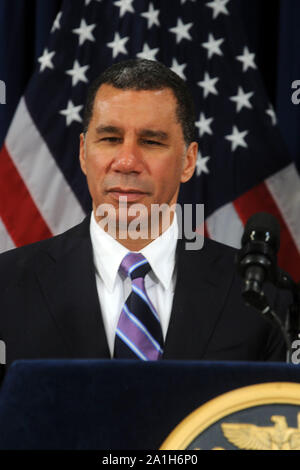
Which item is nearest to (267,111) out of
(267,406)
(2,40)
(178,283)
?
(2,40)

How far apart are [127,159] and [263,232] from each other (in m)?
0.65

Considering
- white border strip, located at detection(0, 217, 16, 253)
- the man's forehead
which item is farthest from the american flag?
the man's forehead

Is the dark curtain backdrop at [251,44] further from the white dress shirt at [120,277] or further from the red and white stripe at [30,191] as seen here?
the white dress shirt at [120,277]

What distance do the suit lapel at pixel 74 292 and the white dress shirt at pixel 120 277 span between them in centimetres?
2

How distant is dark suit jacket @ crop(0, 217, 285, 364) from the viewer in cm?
169

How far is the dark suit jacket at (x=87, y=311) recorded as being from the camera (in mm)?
1689

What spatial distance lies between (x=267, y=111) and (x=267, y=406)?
193cm

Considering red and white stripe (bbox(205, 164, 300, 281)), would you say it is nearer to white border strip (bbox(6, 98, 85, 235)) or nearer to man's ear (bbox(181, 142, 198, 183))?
white border strip (bbox(6, 98, 85, 235))

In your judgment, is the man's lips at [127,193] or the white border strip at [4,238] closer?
the man's lips at [127,193]

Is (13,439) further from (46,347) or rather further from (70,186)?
(70,186)

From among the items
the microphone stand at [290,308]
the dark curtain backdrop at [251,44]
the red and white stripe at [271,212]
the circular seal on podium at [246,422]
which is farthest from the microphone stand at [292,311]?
the dark curtain backdrop at [251,44]

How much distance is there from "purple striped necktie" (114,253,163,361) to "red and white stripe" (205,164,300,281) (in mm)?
1152

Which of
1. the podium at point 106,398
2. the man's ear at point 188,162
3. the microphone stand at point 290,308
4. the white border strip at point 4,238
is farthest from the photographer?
the white border strip at point 4,238

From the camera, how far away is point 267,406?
41.4 inches
